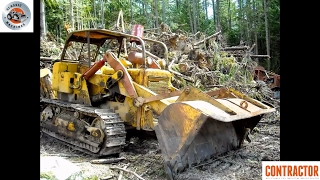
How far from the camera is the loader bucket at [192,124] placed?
12.0 feet

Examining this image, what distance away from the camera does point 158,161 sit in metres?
4.72

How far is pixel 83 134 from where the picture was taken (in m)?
5.13
